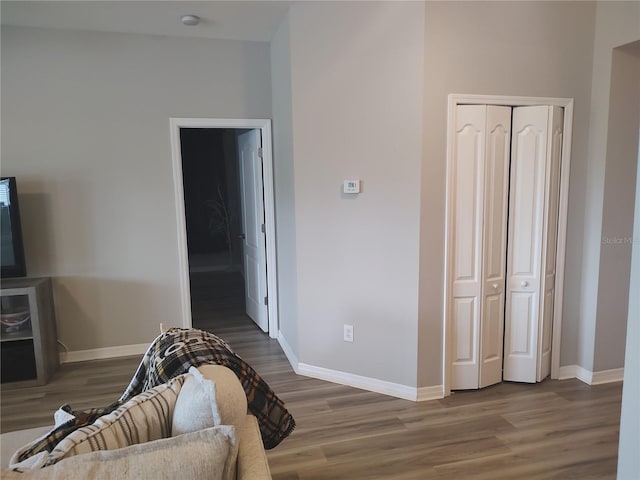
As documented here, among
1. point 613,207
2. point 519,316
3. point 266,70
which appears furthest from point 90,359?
point 613,207

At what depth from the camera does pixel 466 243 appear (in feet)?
9.85

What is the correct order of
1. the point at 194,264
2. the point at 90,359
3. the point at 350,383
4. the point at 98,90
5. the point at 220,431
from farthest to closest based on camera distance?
the point at 194,264, the point at 90,359, the point at 98,90, the point at 350,383, the point at 220,431

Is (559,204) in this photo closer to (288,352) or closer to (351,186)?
(351,186)

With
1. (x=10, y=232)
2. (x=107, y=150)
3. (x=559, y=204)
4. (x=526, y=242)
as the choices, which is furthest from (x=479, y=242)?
(x=10, y=232)

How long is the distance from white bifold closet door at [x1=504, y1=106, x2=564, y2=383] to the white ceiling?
1985 mm

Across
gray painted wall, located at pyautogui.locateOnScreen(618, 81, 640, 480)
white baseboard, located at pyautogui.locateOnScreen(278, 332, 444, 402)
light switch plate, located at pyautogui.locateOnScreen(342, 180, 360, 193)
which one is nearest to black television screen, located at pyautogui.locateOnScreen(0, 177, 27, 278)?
white baseboard, located at pyautogui.locateOnScreen(278, 332, 444, 402)

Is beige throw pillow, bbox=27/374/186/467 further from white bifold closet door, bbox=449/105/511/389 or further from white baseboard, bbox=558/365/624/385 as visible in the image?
white baseboard, bbox=558/365/624/385

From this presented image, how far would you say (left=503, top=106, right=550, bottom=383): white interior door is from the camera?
3012 millimetres

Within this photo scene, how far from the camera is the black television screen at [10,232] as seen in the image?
10.8ft

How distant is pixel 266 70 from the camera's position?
394 centimetres

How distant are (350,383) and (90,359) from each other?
7.61ft

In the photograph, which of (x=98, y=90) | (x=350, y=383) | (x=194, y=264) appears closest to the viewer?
(x=350, y=383)

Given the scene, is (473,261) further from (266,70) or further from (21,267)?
(21,267)

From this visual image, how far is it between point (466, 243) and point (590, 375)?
4.72 feet
